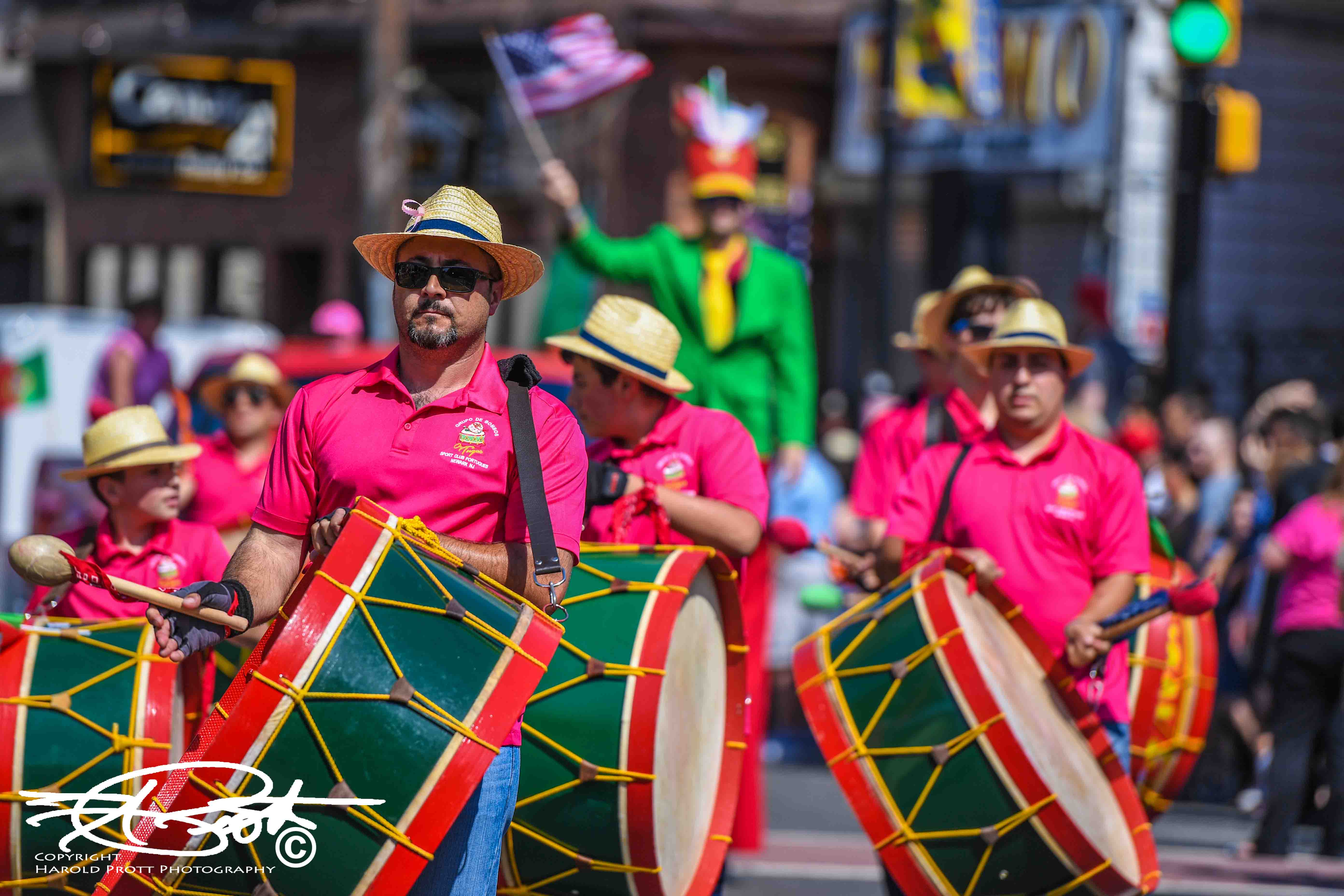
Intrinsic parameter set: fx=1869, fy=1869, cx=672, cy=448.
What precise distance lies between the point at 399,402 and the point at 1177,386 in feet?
27.6

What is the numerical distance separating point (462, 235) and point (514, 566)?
0.72 meters

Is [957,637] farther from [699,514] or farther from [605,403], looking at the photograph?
[605,403]

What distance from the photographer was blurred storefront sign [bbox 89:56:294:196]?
73.6 ft

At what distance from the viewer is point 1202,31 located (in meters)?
10.7

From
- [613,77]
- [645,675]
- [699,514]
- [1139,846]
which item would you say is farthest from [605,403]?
[613,77]

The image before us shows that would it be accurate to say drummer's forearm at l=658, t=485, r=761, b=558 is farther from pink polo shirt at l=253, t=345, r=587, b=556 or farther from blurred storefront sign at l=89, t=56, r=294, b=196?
blurred storefront sign at l=89, t=56, r=294, b=196

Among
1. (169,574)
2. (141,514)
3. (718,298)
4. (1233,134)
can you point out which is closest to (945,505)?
(718,298)

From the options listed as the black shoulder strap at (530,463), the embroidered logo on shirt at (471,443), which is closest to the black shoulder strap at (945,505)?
the black shoulder strap at (530,463)

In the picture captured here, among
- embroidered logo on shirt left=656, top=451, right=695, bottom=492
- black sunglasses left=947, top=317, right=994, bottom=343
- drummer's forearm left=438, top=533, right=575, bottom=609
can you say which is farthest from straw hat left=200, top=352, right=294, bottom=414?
drummer's forearm left=438, top=533, right=575, bottom=609

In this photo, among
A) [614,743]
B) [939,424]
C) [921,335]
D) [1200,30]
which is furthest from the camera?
[1200,30]

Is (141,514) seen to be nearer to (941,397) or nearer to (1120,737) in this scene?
(941,397)

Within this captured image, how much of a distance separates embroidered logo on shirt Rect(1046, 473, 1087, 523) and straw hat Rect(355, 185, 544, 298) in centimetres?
200

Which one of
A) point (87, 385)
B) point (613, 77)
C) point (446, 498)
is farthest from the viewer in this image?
point (87, 385)

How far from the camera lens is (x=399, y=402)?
13.3 feet
